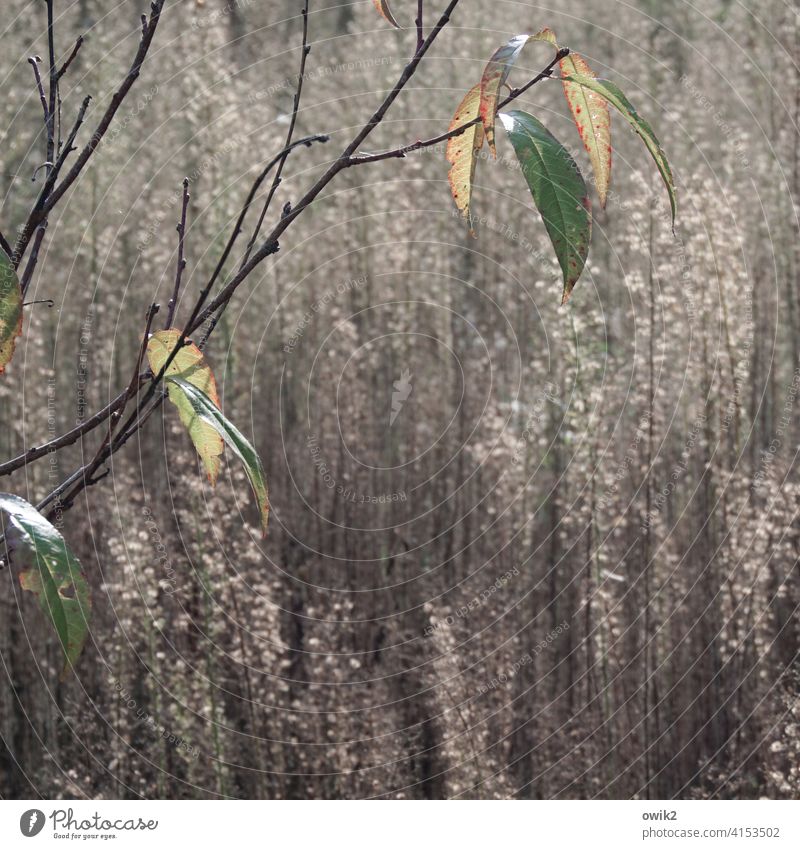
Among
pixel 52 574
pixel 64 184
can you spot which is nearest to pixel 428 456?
pixel 64 184

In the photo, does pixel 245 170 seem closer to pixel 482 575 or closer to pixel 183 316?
pixel 183 316

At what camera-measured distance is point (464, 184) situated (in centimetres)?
50

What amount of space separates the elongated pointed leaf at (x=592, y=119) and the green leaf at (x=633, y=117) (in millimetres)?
16

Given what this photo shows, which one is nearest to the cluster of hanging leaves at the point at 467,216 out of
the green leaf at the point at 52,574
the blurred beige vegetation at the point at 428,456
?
the green leaf at the point at 52,574

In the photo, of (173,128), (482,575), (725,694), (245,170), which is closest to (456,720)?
(482,575)

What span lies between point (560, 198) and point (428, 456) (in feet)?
6.24

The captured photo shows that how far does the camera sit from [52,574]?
408mm

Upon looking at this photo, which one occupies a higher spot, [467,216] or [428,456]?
[467,216]

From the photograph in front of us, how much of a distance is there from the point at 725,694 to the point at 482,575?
0.54 metres

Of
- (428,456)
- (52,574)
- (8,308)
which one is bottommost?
(428,456)

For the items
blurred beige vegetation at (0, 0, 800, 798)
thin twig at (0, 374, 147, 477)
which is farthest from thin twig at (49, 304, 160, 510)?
blurred beige vegetation at (0, 0, 800, 798)

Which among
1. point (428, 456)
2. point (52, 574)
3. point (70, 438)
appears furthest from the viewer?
point (428, 456)

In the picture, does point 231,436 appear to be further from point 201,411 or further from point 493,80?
point 493,80

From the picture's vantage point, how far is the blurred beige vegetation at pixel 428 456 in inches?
69.1
